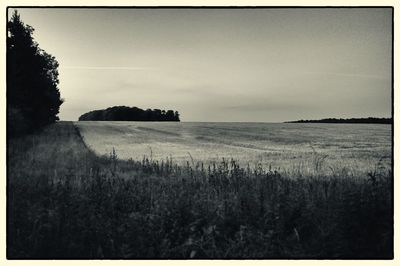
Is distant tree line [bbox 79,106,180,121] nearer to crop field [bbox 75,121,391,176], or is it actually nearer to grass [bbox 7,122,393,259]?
crop field [bbox 75,121,391,176]

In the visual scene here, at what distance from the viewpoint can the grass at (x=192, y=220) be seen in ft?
14.3

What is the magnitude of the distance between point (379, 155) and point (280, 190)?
2.01 m

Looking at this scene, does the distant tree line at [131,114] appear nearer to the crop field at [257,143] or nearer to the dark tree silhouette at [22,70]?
the crop field at [257,143]

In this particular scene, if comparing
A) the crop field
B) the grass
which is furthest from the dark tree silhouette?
the crop field

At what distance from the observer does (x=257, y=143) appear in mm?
15836

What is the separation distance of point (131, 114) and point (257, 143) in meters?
10.2

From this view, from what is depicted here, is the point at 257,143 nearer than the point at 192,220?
No

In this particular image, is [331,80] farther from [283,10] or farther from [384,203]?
[384,203]

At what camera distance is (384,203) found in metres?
4.80

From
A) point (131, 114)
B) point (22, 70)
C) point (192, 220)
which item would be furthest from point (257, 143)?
point (192, 220)

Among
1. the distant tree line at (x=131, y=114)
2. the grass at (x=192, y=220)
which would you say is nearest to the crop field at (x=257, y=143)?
the distant tree line at (x=131, y=114)

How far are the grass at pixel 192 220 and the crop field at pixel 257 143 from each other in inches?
50.7

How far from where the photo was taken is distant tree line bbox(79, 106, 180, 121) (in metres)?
6.13

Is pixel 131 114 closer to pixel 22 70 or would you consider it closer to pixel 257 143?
pixel 22 70
